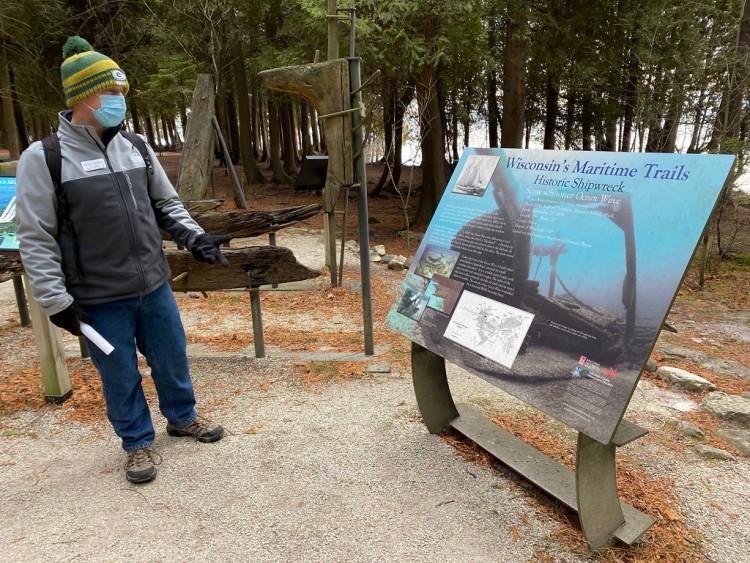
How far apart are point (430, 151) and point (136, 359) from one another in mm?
9849

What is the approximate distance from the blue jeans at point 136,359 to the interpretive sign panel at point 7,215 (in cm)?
129

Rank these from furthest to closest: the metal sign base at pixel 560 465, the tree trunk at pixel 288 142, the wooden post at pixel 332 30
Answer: the tree trunk at pixel 288 142 → the wooden post at pixel 332 30 → the metal sign base at pixel 560 465

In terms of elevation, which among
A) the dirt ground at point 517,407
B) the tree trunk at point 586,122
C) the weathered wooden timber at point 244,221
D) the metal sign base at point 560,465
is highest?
the tree trunk at point 586,122

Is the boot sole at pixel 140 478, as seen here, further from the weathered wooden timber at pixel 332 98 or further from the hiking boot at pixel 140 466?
the weathered wooden timber at pixel 332 98

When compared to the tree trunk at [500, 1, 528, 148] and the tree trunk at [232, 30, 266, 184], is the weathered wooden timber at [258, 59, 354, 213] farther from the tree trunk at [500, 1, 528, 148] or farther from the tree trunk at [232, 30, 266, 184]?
the tree trunk at [232, 30, 266, 184]

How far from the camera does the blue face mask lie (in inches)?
99.2

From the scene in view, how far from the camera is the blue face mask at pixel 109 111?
252 centimetres

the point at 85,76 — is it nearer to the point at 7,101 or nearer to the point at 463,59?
the point at 463,59

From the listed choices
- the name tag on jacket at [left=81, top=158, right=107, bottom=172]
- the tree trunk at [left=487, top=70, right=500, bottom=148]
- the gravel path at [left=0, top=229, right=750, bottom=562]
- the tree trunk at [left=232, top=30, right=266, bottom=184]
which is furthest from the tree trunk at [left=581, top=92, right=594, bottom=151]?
the name tag on jacket at [left=81, top=158, right=107, bottom=172]

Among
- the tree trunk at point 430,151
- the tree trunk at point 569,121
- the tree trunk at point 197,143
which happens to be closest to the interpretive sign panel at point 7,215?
the tree trunk at point 197,143

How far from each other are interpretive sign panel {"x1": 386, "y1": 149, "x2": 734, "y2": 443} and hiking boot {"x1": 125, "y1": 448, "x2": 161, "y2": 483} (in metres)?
1.58

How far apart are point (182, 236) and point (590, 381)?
231 centimetres

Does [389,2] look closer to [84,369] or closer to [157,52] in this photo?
[84,369]

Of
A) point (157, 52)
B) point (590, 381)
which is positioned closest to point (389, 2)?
point (590, 381)
